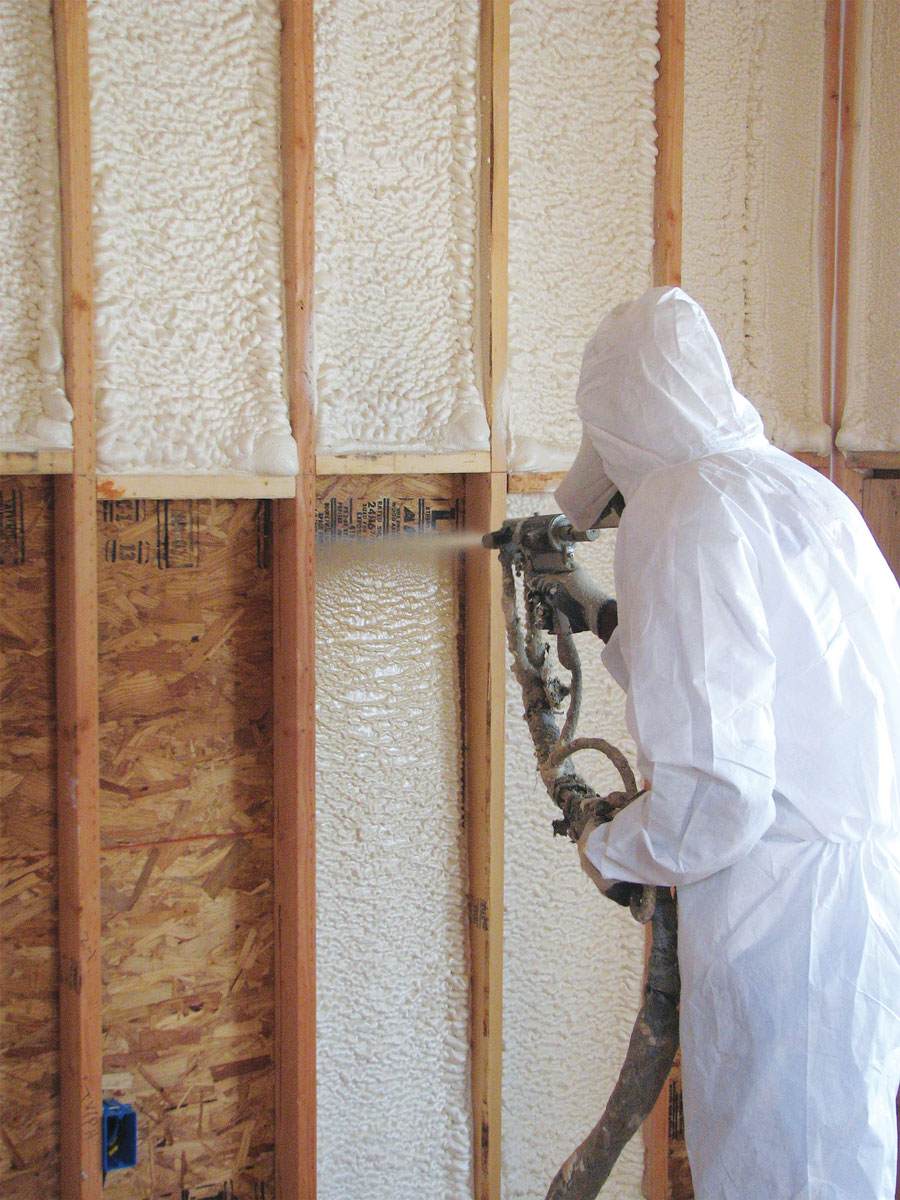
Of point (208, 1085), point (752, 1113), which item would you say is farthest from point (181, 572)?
point (752, 1113)

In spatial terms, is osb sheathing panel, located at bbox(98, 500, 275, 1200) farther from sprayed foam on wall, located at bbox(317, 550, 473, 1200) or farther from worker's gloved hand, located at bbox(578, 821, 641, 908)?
worker's gloved hand, located at bbox(578, 821, 641, 908)

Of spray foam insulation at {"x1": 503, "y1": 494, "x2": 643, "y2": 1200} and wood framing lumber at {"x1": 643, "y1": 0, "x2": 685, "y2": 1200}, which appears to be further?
spray foam insulation at {"x1": 503, "y1": 494, "x2": 643, "y2": 1200}

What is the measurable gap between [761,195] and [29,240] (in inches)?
54.0

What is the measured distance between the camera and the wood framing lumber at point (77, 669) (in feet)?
5.43

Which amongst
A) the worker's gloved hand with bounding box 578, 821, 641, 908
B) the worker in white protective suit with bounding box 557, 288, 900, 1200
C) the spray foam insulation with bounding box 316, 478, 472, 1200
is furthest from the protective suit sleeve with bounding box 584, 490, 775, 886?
the spray foam insulation with bounding box 316, 478, 472, 1200

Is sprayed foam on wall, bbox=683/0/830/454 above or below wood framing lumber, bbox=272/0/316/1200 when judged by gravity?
above

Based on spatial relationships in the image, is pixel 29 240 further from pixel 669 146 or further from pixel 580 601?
pixel 669 146

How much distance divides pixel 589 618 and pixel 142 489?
726mm

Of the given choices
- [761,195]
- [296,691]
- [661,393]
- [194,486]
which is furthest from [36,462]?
[761,195]

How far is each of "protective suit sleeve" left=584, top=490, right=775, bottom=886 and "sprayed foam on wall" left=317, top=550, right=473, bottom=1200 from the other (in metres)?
0.88

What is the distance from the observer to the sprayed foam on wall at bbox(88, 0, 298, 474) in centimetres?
172

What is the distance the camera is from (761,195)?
2242 millimetres

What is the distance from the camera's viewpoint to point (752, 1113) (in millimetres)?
1272

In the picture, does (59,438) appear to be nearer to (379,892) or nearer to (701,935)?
(379,892)
